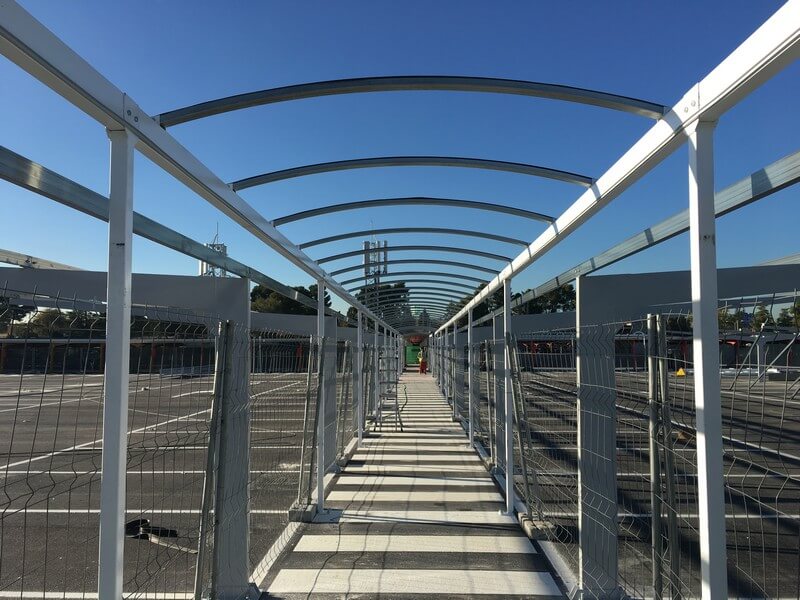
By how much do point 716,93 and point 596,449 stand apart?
2.57m

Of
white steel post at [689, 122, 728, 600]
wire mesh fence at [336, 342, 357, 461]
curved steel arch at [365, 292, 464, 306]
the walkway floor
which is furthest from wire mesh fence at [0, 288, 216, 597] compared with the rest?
curved steel arch at [365, 292, 464, 306]

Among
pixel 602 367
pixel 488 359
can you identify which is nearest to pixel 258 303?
pixel 488 359

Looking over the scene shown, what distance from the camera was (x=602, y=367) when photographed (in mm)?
3729

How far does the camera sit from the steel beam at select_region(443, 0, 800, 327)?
4.95 ft

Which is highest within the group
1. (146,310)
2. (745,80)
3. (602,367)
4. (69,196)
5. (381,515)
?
(745,80)

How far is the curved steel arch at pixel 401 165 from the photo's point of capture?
12.7 ft

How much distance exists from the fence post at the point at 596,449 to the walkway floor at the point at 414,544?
22.0 inches

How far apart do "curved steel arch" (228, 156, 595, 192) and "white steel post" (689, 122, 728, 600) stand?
6.19 ft

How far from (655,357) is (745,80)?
4.73ft

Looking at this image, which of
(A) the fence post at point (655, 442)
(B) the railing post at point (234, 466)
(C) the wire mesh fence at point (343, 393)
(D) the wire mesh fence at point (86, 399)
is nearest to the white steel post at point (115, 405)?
(D) the wire mesh fence at point (86, 399)

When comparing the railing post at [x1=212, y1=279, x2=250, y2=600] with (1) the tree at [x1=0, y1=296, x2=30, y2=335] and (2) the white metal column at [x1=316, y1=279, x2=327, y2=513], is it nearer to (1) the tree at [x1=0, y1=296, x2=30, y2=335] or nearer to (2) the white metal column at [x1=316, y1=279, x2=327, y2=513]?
(1) the tree at [x1=0, y1=296, x2=30, y2=335]

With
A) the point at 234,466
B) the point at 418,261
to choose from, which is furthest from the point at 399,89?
the point at 418,261

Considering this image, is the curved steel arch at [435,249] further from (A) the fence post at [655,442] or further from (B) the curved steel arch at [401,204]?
(A) the fence post at [655,442]

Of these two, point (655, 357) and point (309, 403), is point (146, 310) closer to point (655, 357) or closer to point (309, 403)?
point (655, 357)
